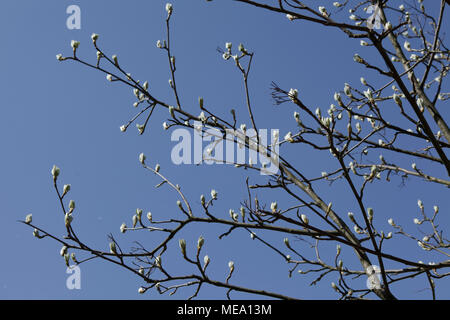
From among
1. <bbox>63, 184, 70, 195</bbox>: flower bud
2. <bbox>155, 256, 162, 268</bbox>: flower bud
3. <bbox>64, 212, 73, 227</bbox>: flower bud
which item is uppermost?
<bbox>63, 184, 70, 195</bbox>: flower bud

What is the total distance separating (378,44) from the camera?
2.22 metres

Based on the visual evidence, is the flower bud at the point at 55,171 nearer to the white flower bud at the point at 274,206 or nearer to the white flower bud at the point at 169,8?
the white flower bud at the point at 274,206

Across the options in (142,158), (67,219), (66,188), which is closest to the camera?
(67,219)

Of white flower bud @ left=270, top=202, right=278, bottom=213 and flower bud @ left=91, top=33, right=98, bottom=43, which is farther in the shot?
flower bud @ left=91, top=33, right=98, bottom=43

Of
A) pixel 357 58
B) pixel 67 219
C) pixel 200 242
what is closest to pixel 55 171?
pixel 67 219

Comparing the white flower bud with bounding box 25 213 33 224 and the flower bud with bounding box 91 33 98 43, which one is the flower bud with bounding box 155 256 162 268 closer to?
the white flower bud with bounding box 25 213 33 224

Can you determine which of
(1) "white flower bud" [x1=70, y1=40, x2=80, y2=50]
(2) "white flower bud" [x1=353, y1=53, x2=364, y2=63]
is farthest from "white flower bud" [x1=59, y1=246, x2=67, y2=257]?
(2) "white flower bud" [x1=353, y1=53, x2=364, y2=63]

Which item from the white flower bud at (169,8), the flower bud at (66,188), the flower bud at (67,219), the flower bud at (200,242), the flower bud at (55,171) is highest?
the white flower bud at (169,8)

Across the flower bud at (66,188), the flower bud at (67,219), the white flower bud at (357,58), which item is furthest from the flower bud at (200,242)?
the white flower bud at (357,58)

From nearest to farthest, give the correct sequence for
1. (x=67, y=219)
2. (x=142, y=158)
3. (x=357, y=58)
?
1. (x=67, y=219)
2. (x=357, y=58)
3. (x=142, y=158)

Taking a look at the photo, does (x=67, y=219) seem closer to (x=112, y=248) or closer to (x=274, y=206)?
Answer: (x=112, y=248)
